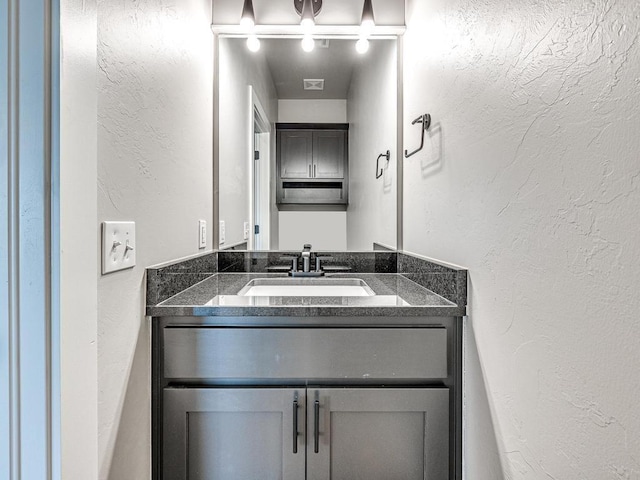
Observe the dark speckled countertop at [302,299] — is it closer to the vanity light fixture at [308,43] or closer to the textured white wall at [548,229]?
the textured white wall at [548,229]

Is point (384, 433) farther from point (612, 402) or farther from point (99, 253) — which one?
point (99, 253)

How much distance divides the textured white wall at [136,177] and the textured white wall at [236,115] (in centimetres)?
37

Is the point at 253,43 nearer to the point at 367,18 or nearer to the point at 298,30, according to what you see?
the point at 298,30

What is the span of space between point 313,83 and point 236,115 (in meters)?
0.37

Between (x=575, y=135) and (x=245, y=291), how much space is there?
1.04 m

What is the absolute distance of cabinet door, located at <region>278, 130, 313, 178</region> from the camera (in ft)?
5.33

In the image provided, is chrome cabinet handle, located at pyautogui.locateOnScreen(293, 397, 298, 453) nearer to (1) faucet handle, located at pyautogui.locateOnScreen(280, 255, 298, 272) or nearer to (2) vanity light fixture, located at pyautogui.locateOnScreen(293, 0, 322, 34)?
(1) faucet handle, located at pyautogui.locateOnScreen(280, 255, 298, 272)

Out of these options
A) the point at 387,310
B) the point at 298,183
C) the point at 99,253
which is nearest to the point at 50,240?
the point at 99,253

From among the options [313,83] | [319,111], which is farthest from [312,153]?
[313,83]

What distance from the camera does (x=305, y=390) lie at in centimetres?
94

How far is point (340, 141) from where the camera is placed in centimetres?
163

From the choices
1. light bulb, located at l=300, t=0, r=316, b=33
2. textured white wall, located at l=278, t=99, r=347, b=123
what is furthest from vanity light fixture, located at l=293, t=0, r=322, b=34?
textured white wall, located at l=278, t=99, r=347, b=123

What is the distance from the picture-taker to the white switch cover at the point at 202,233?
1363mm

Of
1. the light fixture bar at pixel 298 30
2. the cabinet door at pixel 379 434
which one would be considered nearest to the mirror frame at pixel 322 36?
the light fixture bar at pixel 298 30
